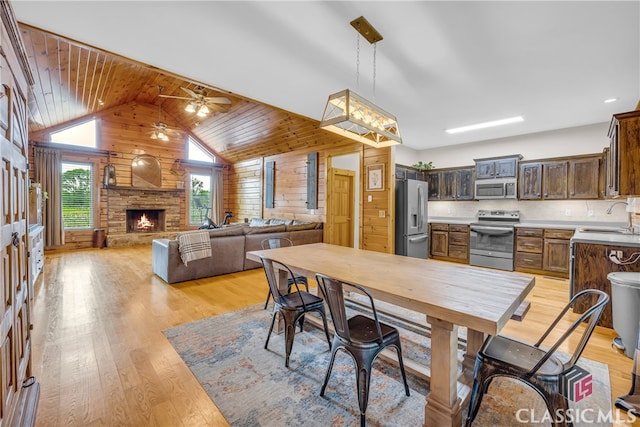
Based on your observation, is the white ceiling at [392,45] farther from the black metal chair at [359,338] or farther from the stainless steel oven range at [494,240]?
the stainless steel oven range at [494,240]

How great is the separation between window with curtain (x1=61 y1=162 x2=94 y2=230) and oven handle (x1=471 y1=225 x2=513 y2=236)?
29.0ft

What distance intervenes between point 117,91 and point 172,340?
594 cm

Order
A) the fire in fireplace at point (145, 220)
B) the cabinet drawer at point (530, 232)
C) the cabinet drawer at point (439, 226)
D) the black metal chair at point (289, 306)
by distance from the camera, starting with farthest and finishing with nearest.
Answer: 1. the fire in fireplace at point (145, 220)
2. the cabinet drawer at point (439, 226)
3. the cabinet drawer at point (530, 232)
4. the black metal chair at point (289, 306)

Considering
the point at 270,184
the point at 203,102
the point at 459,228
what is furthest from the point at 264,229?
the point at 459,228

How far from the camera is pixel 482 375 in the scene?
1427 millimetres

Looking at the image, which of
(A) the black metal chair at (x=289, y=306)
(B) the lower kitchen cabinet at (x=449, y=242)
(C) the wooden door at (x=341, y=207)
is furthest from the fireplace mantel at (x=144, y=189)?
(B) the lower kitchen cabinet at (x=449, y=242)

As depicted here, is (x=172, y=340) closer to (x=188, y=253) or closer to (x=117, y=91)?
(x=188, y=253)

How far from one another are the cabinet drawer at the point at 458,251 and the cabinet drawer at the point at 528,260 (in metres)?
0.90

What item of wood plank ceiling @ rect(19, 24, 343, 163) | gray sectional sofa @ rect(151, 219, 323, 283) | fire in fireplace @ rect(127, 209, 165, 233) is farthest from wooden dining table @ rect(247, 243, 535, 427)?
fire in fireplace @ rect(127, 209, 165, 233)

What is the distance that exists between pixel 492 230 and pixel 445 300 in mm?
4531

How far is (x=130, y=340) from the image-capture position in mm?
2438

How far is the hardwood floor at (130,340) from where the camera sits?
1.65m

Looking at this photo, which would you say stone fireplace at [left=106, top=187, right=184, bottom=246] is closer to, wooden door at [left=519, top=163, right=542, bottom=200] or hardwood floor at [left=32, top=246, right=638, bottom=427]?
hardwood floor at [left=32, top=246, right=638, bottom=427]

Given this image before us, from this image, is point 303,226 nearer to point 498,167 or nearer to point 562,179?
point 498,167
